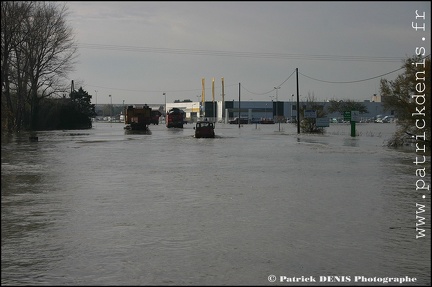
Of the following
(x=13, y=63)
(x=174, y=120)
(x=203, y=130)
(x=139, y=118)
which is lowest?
(x=203, y=130)

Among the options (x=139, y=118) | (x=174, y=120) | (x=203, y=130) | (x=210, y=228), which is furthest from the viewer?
(x=174, y=120)

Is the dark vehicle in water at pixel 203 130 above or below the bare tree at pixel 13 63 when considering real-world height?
below

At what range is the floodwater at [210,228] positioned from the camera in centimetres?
713

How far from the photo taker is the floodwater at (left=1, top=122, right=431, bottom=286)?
23.4ft

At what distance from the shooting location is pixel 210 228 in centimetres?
1010

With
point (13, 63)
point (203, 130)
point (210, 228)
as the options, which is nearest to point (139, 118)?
point (13, 63)

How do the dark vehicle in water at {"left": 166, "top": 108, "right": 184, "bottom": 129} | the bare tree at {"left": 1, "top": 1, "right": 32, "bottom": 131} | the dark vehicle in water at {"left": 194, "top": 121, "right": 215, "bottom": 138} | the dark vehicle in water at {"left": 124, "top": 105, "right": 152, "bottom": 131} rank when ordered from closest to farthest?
the bare tree at {"left": 1, "top": 1, "right": 32, "bottom": 131}, the dark vehicle in water at {"left": 194, "top": 121, "right": 215, "bottom": 138}, the dark vehicle in water at {"left": 124, "top": 105, "right": 152, "bottom": 131}, the dark vehicle in water at {"left": 166, "top": 108, "right": 184, "bottom": 129}

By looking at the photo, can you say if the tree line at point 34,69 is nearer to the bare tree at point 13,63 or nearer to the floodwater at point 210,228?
the bare tree at point 13,63

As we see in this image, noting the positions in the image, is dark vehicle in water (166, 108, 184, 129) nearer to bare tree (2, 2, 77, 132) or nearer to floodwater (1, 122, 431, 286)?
bare tree (2, 2, 77, 132)

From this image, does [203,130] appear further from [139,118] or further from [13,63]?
[139,118]

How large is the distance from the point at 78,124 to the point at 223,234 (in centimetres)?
8186

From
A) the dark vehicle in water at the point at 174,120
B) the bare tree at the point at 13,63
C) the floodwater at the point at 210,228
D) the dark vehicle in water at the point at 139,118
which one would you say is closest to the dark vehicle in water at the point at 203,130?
the bare tree at the point at 13,63

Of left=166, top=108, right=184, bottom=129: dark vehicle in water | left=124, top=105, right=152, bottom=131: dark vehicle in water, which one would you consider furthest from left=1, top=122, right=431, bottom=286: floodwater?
left=166, top=108, right=184, bottom=129: dark vehicle in water

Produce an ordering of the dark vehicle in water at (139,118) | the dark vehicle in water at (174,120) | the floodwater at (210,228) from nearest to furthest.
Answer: the floodwater at (210,228) < the dark vehicle in water at (139,118) < the dark vehicle in water at (174,120)
